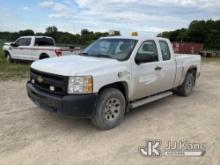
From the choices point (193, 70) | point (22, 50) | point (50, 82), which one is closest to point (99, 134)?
point (50, 82)

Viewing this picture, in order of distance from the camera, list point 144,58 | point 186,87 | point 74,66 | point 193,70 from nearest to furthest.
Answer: point 74,66
point 144,58
point 186,87
point 193,70

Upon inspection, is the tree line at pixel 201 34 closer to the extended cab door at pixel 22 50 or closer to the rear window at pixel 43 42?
the rear window at pixel 43 42

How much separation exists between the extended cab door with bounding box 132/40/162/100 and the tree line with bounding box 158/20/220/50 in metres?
47.4

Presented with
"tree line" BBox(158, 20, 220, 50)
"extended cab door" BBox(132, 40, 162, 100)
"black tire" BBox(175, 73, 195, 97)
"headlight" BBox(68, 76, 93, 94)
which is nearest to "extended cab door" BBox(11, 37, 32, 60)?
"black tire" BBox(175, 73, 195, 97)

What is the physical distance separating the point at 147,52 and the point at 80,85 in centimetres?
208

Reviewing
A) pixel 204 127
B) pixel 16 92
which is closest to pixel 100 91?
pixel 204 127

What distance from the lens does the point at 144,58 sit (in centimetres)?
529

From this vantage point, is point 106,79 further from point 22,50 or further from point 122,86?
point 22,50

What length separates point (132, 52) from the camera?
513cm

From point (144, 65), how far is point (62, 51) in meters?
7.67

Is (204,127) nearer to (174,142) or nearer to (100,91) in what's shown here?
(174,142)

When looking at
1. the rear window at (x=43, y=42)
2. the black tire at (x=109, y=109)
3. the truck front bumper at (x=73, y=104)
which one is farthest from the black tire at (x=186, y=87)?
→ the rear window at (x=43, y=42)

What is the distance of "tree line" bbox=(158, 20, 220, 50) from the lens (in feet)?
170

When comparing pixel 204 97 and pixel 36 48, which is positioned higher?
pixel 36 48
